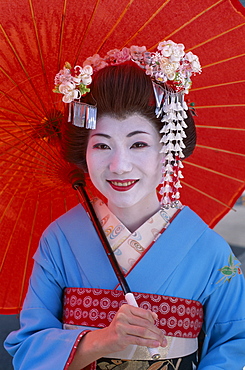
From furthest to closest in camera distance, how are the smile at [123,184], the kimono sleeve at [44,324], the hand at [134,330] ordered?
→ the smile at [123,184]
the kimono sleeve at [44,324]
the hand at [134,330]

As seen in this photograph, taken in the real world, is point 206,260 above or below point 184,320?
above

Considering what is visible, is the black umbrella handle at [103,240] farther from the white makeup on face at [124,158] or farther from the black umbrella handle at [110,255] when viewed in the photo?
the white makeup on face at [124,158]

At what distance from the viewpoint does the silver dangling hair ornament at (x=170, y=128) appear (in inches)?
61.3

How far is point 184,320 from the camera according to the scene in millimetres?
1577

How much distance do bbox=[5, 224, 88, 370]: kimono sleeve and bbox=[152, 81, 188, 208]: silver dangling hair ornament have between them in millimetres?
429

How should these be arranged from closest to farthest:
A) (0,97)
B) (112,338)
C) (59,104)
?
(112,338)
(0,97)
(59,104)

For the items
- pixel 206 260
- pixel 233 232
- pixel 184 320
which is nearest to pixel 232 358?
pixel 184 320

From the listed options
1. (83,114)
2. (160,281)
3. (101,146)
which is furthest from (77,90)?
(160,281)

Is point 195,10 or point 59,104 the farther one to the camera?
point 59,104

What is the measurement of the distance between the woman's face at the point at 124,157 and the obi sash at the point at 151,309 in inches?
11.7

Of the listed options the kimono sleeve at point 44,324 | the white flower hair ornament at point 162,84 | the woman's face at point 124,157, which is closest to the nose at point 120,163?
the woman's face at point 124,157

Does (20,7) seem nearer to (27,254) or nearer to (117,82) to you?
(117,82)

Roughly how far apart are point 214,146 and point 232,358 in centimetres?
77

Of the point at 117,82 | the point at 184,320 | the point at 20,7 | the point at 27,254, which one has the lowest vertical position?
the point at 184,320
